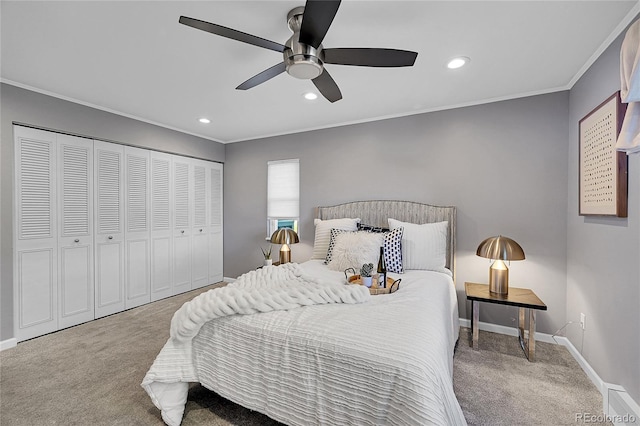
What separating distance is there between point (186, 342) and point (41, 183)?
2.50 meters

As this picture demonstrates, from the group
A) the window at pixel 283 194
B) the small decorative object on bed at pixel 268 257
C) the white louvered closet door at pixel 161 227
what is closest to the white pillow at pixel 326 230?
the small decorative object on bed at pixel 268 257

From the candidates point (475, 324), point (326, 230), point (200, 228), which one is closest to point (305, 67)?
point (326, 230)

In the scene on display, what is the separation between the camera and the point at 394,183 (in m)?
3.45

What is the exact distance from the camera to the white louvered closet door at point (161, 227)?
12.5 feet

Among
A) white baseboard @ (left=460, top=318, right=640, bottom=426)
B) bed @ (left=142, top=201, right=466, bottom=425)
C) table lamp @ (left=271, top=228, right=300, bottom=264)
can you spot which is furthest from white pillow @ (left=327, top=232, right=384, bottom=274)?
white baseboard @ (left=460, top=318, right=640, bottom=426)

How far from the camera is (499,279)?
255 centimetres

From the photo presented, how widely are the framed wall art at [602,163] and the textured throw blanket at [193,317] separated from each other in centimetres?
179

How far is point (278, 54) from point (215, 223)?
10.9 ft

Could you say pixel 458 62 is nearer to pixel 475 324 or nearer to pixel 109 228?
pixel 475 324

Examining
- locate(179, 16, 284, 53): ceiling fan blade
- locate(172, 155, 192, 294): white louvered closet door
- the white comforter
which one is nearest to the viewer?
the white comforter

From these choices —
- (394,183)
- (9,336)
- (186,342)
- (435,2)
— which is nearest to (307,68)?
(435,2)

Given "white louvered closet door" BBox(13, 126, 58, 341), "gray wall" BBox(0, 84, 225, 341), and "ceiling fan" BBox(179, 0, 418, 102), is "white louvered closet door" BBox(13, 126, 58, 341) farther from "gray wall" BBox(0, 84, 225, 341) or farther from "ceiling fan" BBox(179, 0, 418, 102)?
"ceiling fan" BBox(179, 0, 418, 102)

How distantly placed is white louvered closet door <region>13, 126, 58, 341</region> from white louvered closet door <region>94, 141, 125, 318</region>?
387 millimetres

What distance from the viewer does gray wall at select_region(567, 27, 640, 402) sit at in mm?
1651
